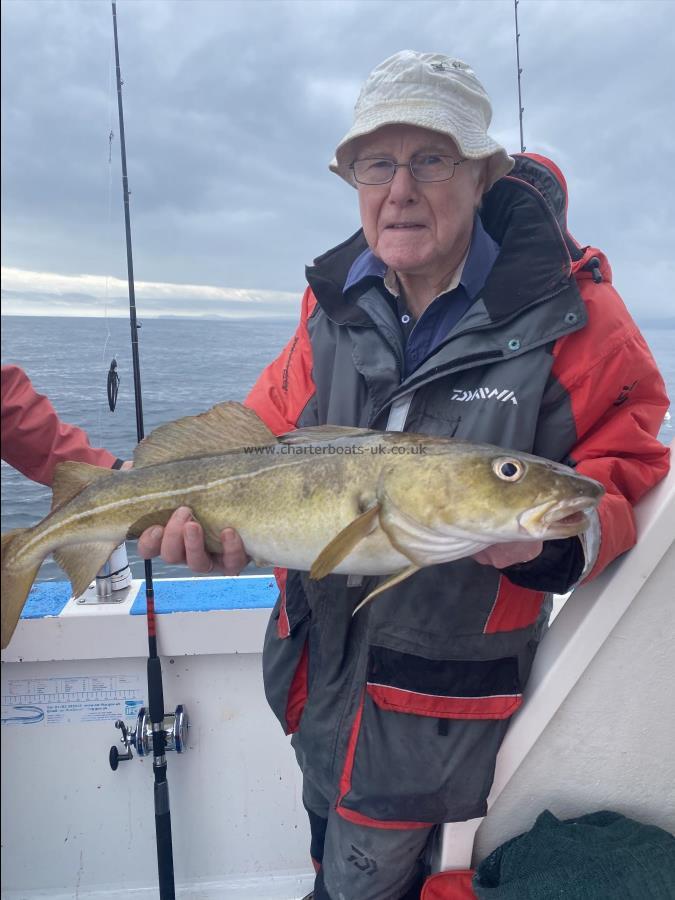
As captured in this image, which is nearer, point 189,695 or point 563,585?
point 563,585

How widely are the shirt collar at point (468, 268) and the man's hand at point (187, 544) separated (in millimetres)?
1130

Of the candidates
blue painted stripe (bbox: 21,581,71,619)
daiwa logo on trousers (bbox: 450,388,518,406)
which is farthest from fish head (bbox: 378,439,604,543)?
blue painted stripe (bbox: 21,581,71,619)

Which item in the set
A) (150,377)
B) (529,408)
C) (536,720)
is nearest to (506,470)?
(529,408)

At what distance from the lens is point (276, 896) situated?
12.4 feet

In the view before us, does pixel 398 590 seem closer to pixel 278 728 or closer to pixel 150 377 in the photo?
pixel 278 728

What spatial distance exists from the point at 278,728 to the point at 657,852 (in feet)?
7.33

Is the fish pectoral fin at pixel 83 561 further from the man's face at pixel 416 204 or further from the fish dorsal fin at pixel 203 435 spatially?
the man's face at pixel 416 204

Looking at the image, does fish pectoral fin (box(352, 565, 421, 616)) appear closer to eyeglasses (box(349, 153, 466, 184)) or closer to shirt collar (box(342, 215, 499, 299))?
shirt collar (box(342, 215, 499, 299))

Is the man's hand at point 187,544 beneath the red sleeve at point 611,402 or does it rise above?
beneath

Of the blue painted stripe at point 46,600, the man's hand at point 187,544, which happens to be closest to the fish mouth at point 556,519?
the man's hand at point 187,544

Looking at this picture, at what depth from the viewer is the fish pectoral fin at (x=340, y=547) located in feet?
6.31

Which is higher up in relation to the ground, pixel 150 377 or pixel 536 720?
pixel 536 720

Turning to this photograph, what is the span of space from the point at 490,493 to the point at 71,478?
152cm

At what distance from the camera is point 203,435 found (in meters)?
2.49
